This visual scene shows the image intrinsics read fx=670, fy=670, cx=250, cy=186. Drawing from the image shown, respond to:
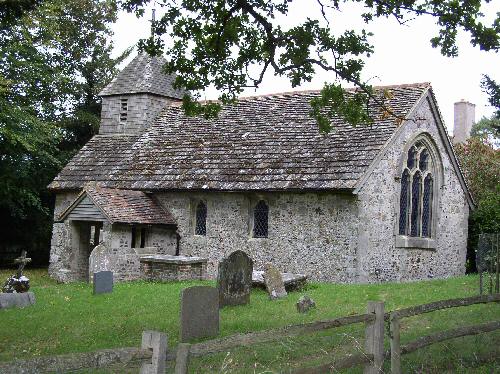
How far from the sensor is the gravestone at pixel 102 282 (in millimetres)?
18625

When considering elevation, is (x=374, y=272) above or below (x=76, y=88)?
below

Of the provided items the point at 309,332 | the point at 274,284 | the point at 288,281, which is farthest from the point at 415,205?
the point at 309,332

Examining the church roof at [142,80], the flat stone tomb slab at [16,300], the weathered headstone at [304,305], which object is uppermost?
the church roof at [142,80]

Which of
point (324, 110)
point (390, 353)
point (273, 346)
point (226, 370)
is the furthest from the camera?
point (324, 110)

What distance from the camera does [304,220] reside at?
22.1 meters

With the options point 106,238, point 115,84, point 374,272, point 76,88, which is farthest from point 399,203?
point 76,88

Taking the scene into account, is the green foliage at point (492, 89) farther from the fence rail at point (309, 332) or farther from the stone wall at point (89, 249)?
the stone wall at point (89, 249)

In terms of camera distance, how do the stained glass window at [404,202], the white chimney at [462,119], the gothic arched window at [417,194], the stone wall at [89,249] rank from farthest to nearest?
the white chimney at [462,119]
the gothic arched window at [417,194]
the stained glass window at [404,202]
the stone wall at [89,249]

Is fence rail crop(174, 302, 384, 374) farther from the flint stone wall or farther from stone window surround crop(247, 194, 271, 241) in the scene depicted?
stone window surround crop(247, 194, 271, 241)

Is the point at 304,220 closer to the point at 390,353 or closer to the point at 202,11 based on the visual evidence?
the point at 202,11

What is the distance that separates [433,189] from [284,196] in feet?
20.3

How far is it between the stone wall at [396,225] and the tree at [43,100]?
1502 cm

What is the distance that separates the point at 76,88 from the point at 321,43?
2741cm

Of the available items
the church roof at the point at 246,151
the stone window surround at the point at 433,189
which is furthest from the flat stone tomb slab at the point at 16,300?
the stone window surround at the point at 433,189
